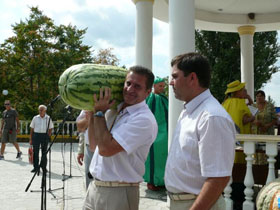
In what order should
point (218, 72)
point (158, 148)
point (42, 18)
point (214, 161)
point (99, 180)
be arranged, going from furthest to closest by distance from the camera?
1. point (42, 18)
2. point (218, 72)
3. point (158, 148)
4. point (99, 180)
5. point (214, 161)

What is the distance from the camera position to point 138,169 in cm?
244

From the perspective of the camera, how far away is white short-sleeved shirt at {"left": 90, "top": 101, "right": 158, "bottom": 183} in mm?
2279

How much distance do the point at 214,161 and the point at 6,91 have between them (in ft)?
71.2

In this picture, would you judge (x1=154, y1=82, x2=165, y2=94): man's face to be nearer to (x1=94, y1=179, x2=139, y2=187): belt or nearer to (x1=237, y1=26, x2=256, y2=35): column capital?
(x1=94, y1=179, x2=139, y2=187): belt

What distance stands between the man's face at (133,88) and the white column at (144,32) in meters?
5.48

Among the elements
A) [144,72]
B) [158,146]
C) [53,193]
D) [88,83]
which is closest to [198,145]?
[144,72]

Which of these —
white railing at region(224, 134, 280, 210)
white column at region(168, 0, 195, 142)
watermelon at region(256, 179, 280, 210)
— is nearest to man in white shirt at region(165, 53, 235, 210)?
watermelon at region(256, 179, 280, 210)

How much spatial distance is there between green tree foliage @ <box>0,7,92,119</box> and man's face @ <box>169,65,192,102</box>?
20575 millimetres

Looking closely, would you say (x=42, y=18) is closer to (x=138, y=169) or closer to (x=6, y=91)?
(x=6, y=91)

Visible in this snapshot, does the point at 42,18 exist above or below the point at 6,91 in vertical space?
above

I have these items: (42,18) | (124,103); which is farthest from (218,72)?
(124,103)

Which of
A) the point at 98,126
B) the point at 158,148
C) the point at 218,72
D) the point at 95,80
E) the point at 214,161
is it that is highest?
the point at 218,72

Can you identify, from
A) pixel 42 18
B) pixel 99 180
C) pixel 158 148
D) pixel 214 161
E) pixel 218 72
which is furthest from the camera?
pixel 42 18

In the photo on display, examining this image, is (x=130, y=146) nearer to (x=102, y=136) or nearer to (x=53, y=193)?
(x=102, y=136)
